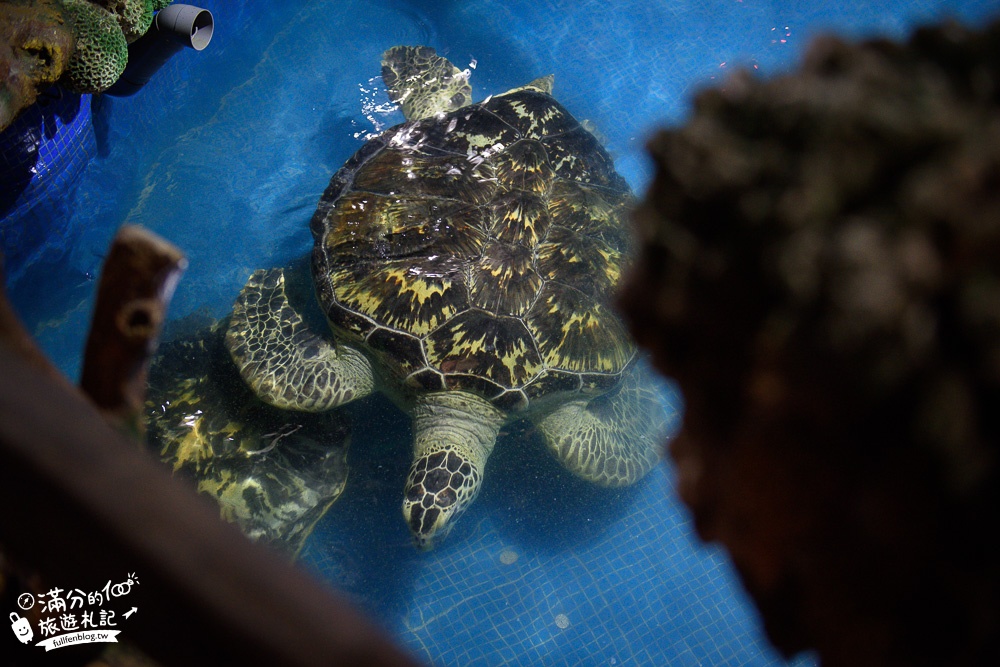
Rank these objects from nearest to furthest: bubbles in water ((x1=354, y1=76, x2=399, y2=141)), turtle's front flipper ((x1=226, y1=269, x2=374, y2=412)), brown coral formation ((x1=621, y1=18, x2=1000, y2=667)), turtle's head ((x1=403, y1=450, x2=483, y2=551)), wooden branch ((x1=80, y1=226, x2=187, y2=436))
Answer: brown coral formation ((x1=621, y1=18, x2=1000, y2=667))
wooden branch ((x1=80, y1=226, x2=187, y2=436))
turtle's head ((x1=403, y1=450, x2=483, y2=551))
turtle's front flipper ((x1=226, y1=269, x2=374, y2=412))
bubbles in water ((x1=354, y1=76, x2=399, y2=141))

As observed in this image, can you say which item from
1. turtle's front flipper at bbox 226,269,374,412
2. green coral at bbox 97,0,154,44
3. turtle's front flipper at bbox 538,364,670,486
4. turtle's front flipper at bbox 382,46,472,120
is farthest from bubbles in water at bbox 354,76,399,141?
turtle's front flipper at bbox 538,364,670,486

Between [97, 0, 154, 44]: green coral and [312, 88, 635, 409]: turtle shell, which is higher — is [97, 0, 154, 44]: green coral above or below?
above

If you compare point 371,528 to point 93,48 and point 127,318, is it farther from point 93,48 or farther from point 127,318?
point 93,48

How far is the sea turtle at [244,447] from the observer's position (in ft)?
8.66

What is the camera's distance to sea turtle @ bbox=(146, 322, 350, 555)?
264 centimetres

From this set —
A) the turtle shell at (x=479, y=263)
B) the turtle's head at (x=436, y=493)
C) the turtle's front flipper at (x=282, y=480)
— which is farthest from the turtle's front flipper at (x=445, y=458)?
the turtle's front flipper at (x=282, y=480)

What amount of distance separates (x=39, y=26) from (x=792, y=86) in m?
3.11

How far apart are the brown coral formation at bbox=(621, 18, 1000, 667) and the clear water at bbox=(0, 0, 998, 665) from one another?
252 cm

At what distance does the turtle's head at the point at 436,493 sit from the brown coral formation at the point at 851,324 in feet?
6.46

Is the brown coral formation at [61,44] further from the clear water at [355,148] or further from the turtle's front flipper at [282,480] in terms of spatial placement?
the turtle's front flipper at [282,480]

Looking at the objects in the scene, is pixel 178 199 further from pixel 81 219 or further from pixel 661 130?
pixel 661 130

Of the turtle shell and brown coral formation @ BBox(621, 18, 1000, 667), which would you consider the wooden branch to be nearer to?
brown coral formation @ BBox(621, 18, 1000, 667)

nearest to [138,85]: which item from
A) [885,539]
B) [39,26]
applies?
[39,26]

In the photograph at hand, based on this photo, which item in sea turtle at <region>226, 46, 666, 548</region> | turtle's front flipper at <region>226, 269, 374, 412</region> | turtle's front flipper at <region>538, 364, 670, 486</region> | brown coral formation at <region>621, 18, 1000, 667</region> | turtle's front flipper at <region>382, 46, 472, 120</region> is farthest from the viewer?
turtle's front flipper at <region>382, 46, 472, 120</region>
